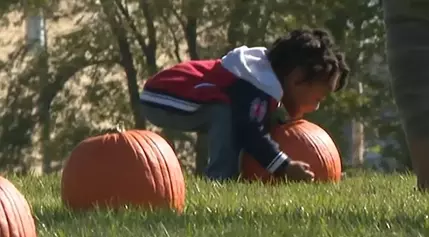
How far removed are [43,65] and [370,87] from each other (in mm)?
5830

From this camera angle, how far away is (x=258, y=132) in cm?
675

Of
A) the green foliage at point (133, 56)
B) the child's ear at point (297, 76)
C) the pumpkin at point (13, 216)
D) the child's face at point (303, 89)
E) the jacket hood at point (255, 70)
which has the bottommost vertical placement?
the green foliage at point (133, 56)

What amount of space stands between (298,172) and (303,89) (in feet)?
2.16

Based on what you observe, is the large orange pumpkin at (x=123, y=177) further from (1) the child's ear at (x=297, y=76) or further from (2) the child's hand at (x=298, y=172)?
(1) the child's ear at (x=297, y=76)

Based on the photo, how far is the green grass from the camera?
13.6 feet

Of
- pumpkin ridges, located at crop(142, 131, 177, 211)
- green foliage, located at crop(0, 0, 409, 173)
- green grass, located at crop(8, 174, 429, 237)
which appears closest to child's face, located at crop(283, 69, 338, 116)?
green grass, located at crop(8, 174, 429, 237)

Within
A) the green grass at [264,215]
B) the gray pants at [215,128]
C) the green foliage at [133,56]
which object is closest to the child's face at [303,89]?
the gray pants at [215,128]

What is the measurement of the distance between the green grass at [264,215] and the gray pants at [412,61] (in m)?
0.42

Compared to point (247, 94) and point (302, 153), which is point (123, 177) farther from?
point (302, 153)

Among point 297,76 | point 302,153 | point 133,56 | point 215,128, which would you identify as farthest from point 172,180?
point 133,56

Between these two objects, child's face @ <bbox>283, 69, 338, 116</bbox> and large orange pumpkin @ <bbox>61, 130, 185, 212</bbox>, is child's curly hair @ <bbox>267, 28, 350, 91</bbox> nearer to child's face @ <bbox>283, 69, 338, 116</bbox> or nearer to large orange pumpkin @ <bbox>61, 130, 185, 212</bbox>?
child's face @ <bbox>283, 69, 338, 116</bbox>

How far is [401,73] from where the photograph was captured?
17.8ft

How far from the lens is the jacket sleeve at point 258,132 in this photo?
673cm

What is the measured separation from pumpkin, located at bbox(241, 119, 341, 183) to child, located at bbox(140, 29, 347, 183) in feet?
0.35
